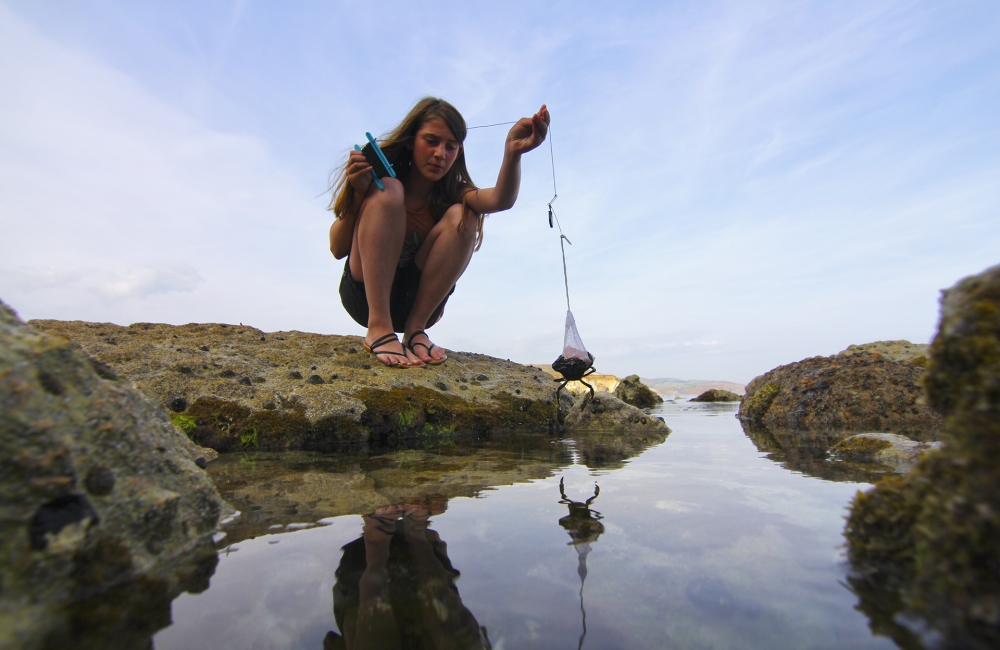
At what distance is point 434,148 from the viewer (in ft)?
16.1

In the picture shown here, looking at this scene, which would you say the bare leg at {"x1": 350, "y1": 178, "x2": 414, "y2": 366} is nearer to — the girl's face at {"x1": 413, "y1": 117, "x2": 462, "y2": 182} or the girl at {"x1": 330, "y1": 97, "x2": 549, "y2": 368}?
the girl at {"x1": 330, "y1": 97, "x2": 549, "y2": 368}

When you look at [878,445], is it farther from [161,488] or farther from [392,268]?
[392,268]

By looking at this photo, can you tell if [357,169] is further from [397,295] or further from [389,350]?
[389,350]

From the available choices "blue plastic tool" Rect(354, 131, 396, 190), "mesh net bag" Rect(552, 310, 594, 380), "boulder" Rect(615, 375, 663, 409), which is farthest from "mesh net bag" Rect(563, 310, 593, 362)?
"boulder" Rect(615, 375, 663, 409)

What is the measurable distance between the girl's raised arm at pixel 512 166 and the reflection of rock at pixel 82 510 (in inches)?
133

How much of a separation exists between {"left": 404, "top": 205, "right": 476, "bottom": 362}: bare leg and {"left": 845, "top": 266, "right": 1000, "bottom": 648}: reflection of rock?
4333 millimetres

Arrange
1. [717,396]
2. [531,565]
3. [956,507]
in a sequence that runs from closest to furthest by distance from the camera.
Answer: [956,507] < [531,565] < [717,396]

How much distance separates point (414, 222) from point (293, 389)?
214 centimetres

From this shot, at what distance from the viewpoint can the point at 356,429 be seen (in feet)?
13.7

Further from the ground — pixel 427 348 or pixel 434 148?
pixel 434 148

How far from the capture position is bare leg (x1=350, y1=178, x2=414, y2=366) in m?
4.73

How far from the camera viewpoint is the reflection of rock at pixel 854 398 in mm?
5008

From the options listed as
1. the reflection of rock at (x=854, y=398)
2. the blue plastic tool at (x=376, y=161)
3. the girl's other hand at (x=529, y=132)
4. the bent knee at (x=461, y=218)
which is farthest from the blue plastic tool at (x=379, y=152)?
the reflection of rock at (x=854, y=398)

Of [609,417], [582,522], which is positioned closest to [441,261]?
[609,417]
